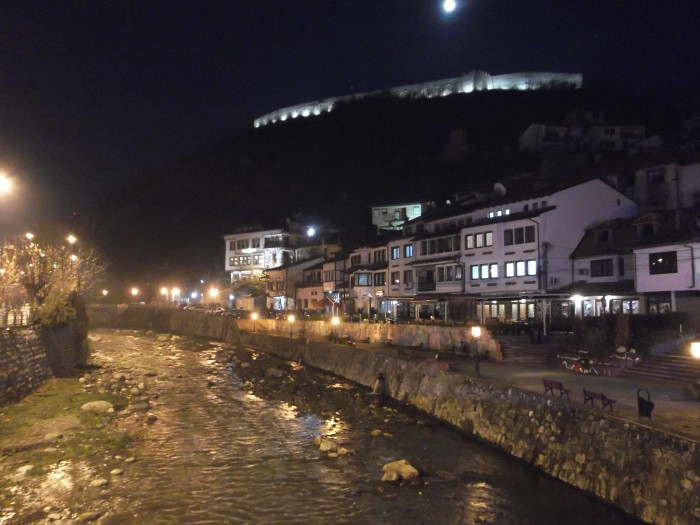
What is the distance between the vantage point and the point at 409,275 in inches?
2133

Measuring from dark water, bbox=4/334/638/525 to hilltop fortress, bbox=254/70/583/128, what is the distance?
435 feet

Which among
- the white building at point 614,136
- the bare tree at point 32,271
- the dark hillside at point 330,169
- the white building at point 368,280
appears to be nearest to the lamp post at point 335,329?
the white building at point 368,280

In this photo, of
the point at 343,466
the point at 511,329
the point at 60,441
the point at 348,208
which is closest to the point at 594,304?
the point at 511,329

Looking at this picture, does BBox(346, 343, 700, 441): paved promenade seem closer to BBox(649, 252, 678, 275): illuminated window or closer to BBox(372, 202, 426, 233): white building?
BBox(649, 252, 678, 275): illuminated window

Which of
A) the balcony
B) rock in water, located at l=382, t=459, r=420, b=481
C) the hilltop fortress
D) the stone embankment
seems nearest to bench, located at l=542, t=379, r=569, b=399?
the stone embankment

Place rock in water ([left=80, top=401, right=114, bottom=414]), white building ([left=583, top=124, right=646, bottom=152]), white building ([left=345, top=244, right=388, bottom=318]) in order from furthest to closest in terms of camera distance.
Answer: white building ([left=583, top=124, right=646, bottom=152]) < white building ([left=345, top=244, right=388, bottom=318]) < rock in water ([left=80, top=401, right=114, bottom=414])

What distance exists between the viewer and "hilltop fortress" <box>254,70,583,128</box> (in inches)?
5423

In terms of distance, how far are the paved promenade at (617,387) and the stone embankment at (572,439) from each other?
0.51 meters

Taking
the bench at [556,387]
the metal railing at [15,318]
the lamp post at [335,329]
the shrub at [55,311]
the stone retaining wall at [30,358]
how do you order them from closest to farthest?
the bench at [556,387] < the stone retaining wall at [30,358] < the metal railing at [15,318] < the shrub at [55,311] < the lamp post at [335,329]

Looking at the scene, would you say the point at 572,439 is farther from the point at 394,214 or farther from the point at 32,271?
the point at 394,214

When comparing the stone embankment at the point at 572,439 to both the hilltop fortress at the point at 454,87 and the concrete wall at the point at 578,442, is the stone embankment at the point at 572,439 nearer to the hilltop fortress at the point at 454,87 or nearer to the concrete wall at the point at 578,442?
the concrete wall at the point at 578,442

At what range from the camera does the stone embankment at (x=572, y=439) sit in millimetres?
11641

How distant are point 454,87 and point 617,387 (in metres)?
143

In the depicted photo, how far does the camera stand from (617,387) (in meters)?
19.7
